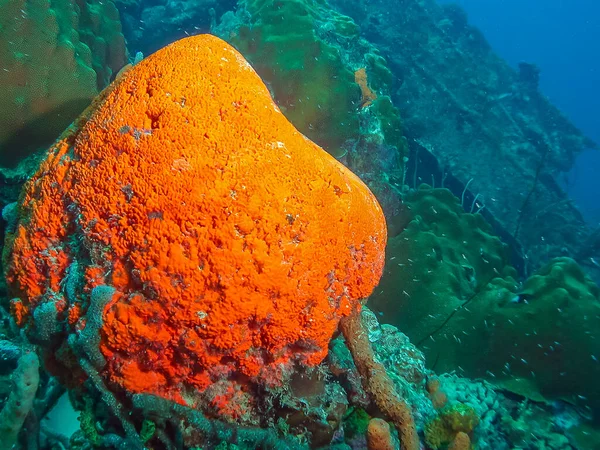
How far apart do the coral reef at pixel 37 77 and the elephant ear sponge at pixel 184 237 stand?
1937mm

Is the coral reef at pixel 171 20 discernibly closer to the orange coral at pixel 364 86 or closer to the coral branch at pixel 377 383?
the orange coral at pixel 364 86

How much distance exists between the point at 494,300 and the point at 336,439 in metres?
3.55

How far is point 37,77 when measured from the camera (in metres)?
3.74

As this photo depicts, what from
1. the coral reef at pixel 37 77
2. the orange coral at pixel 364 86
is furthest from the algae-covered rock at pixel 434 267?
the coral reef at pixel 37 77

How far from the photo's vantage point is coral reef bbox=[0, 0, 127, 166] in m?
3.56

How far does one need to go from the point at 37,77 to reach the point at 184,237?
334 cm

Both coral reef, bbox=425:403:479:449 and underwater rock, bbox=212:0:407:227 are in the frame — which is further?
underwater rock, bbox=212:0:407:227

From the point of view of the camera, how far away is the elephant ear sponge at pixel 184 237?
5.82ft

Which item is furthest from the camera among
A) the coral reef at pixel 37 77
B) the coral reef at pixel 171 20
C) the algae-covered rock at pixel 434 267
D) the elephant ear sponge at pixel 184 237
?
the coral reef at pixel 171 20

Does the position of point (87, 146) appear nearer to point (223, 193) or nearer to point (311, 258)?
point (223, 193)

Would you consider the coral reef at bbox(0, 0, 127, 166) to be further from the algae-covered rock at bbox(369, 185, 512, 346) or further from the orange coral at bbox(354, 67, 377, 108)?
the orange coral at bbox(354, 67, 377, 108)

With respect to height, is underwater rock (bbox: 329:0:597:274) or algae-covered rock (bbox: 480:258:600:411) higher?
underwater rock (bbox: 329:0:597:274)

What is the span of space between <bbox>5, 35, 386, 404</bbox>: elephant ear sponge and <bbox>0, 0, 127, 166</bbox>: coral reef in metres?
1.94

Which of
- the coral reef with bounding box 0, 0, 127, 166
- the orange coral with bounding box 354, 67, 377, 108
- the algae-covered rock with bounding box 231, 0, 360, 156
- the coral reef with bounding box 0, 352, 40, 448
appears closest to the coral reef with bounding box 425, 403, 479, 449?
the coral reef with bounding box 0, 352, 40, 448
